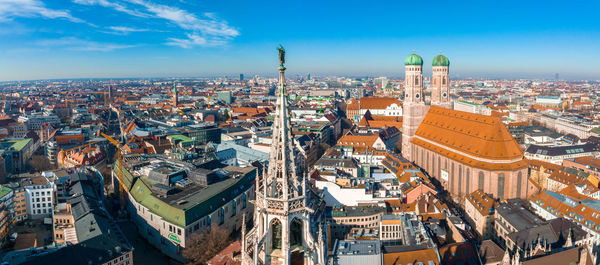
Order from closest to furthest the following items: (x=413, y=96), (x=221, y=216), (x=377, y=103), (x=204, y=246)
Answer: (x=204, y=246)
(x=221, y=216)
(x=413, y=96)
(x=377, y=103)

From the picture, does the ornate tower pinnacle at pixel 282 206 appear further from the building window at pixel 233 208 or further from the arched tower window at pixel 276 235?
the building window at pixel 233 208

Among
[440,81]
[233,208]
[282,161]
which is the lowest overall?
[233,208]

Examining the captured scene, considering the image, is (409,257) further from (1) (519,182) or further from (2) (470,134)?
(2) (470,134)

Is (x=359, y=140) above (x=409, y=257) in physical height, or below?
above

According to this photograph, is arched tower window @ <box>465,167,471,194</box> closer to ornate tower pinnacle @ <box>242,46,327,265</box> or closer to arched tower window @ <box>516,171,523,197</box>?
arched tower window @ <box>516,171,523,197</box>

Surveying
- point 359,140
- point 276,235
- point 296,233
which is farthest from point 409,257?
point 359,140

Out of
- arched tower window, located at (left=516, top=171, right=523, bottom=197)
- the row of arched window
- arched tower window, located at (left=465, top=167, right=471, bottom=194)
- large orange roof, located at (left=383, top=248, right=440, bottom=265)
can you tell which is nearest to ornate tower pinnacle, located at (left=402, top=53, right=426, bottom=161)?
the row of arched window

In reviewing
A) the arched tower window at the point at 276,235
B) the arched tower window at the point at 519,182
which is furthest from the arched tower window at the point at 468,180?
the arched tower window at the point at 276,235

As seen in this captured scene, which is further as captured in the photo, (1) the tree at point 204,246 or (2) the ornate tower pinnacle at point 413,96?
(2) the ornate tower pinnacle at point 413,96

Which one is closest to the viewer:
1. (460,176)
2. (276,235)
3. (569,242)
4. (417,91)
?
(276,235)
